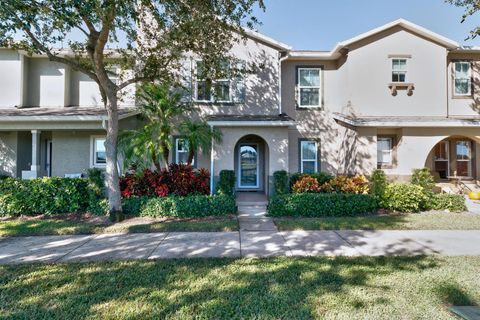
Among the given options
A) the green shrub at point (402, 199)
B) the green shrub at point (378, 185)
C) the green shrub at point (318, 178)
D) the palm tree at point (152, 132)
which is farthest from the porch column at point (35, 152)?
the green shrub at point (402, 199)

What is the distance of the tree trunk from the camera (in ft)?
27.1

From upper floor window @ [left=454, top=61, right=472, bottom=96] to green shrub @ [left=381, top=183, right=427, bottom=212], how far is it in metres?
6.93

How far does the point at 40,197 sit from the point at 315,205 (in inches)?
372

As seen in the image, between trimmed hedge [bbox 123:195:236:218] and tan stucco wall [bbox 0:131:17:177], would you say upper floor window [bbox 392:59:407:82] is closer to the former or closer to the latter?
trimmed hedge [bbox 123:195:236:218]

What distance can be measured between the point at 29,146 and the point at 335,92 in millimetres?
15932

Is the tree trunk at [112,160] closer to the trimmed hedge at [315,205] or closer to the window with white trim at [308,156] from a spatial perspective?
the trimmed hedge at [315,205]

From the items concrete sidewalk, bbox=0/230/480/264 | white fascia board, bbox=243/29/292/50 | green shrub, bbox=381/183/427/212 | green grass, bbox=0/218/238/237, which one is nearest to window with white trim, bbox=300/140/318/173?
green shrub, bbox=381/183/427/212

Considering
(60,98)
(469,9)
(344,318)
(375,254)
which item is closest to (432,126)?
(469,9)

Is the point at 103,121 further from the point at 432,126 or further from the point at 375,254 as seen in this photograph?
the point at 432,126

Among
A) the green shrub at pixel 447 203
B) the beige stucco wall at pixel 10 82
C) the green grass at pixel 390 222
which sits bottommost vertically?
the green grass at pixel 390 222

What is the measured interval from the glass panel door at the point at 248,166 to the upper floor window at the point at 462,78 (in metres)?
10.3

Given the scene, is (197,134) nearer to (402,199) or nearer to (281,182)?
(281,182)

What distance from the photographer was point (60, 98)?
1299 centimetres

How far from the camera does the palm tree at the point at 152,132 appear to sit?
9.29m
